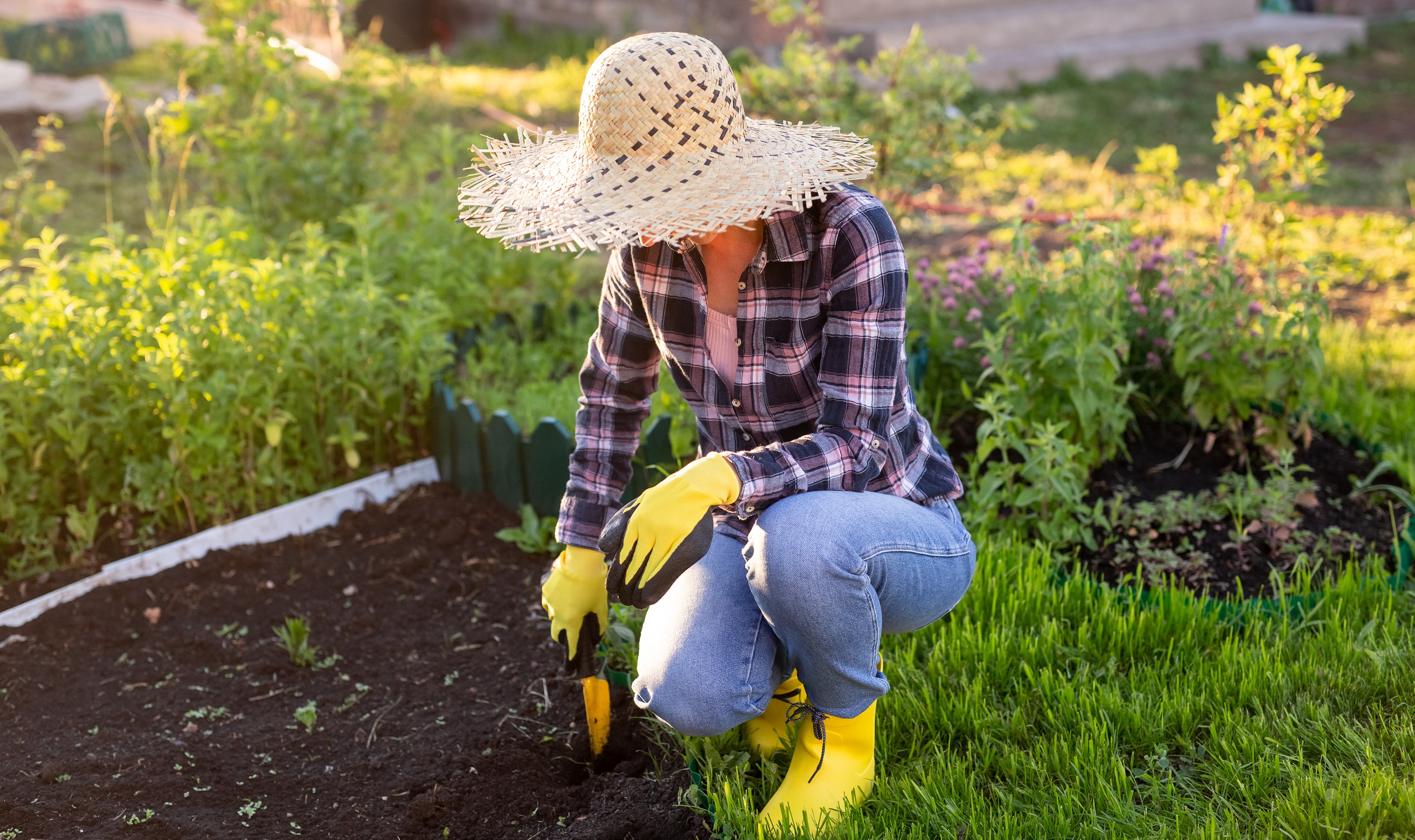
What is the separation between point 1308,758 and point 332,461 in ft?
8.44

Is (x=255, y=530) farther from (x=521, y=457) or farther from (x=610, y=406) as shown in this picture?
(x=610, y=406)

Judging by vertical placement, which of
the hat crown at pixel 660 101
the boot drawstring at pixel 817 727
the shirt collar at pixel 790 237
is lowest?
the boot drawstring at pixel 817 727

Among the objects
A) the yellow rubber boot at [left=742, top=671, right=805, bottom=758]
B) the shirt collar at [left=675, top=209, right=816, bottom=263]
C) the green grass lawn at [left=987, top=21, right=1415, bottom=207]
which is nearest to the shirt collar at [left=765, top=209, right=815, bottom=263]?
the shirt collar at [left=675, top=209, right=816, bottom=263]

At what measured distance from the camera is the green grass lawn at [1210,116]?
240 inches

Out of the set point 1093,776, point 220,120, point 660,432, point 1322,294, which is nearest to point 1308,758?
point 1093,776

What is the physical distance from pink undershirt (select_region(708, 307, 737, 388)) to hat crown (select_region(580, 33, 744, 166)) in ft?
1.11

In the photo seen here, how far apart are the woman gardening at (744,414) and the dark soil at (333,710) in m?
0.29

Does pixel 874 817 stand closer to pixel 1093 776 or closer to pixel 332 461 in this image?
pixel 1093 776

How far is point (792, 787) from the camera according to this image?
6.38ft

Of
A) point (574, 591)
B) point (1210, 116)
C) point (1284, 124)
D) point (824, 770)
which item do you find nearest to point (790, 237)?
point (574, 591)

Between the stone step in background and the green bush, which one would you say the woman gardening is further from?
the stone step in background

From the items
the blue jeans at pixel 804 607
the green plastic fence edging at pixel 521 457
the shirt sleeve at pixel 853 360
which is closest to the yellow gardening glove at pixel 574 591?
the blue jeans at pixel 804 607

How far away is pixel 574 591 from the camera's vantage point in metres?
2.08

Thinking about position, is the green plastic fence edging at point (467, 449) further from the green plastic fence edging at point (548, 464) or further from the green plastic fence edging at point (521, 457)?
the green plastic fence edging at point (548, 464)
